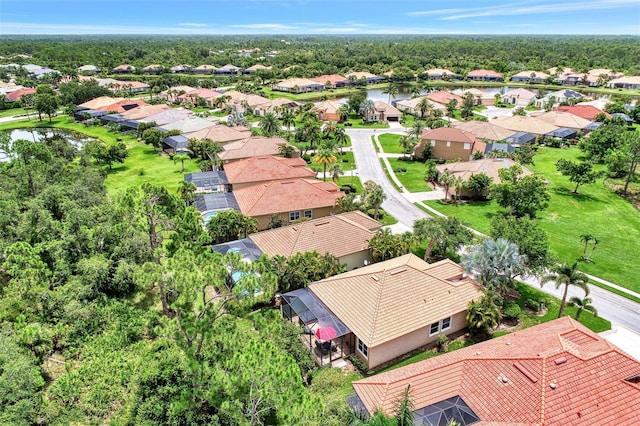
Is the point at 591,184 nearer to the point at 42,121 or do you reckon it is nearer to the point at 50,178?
the point at 50,178

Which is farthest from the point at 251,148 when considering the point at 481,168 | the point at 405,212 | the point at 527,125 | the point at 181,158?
the point at 527,125

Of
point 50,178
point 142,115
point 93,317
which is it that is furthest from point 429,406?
point 142,115

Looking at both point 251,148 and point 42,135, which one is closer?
point 251,148

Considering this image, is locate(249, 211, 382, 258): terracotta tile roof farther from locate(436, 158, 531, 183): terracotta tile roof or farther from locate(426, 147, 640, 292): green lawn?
locate(436, 158, 531, 183): terracotta tile roof

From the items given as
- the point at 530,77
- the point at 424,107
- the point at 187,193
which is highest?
the point at 530,77

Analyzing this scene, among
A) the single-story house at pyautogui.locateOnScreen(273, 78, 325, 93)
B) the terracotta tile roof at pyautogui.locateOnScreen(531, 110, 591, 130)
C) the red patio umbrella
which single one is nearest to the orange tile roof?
the red patio umbrella

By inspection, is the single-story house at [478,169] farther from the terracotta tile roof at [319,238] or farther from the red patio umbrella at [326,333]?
the red patio umbrella at [326,333]

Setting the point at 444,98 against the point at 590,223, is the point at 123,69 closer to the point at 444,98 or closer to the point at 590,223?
the point at 444,98
